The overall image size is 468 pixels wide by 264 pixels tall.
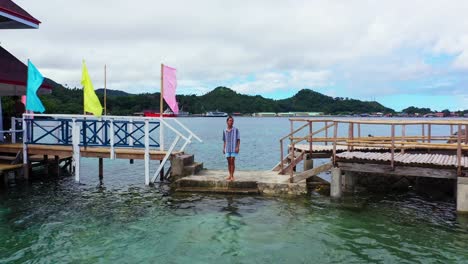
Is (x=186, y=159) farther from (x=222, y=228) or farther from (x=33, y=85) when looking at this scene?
(x=33, y=85)

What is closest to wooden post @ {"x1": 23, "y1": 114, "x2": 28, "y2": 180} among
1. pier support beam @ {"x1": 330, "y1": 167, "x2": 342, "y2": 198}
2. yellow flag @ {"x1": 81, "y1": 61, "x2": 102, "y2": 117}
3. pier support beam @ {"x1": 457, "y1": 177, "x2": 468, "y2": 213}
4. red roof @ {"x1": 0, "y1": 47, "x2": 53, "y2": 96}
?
red roof @ {"x1": 0, "y1": 47, "x2": 53, "y2": 96}

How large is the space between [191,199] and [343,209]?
4575mm

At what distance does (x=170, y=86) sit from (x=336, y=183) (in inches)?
256

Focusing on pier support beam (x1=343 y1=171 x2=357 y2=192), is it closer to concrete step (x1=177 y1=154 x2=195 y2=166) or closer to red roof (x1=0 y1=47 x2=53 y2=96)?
concrete step (x1=177 y1=154 x2=195 y2=166)

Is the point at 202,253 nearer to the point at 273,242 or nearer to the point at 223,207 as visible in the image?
the point at 273,242

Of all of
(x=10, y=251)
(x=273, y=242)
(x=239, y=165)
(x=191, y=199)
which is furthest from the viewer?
(x=239, y=165)

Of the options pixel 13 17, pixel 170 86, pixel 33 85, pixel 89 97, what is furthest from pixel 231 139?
pixel 13 17

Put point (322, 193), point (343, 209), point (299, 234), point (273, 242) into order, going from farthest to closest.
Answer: point (322, 193) → point (343, 209) → point (299, 234) → point (273, 242)

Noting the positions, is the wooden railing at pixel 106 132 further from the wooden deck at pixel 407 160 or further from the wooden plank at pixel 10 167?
the wooden deck at pixel 407 160

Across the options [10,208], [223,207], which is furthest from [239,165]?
[10,208]

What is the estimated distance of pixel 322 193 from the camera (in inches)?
535

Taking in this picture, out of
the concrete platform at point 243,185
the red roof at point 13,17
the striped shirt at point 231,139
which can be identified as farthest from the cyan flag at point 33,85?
the striped shirt at point 231,139

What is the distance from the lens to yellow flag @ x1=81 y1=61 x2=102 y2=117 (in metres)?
14.8

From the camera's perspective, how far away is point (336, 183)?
41.5ft
